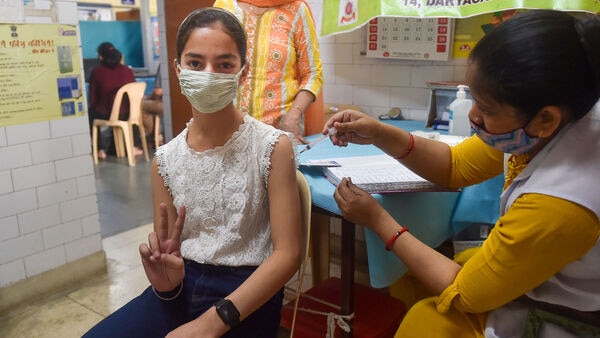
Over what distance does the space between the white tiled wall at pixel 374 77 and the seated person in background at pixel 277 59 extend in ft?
2.10

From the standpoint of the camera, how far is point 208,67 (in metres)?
1.27

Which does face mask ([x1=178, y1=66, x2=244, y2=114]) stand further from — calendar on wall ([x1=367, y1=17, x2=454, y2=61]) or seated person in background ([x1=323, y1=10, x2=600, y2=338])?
calendar on wall ([x1=367, y1=17, x2=454, y2=61])

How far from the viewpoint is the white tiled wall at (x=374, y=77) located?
2.49 metres

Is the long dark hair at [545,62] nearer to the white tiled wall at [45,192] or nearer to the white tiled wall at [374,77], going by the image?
the white tiled wall at [374,77]

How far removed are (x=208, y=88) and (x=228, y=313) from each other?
56 cm

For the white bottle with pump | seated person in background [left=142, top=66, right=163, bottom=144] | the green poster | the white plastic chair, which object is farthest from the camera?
seated person in background [left=142, top=66, right=163, bottom=144]

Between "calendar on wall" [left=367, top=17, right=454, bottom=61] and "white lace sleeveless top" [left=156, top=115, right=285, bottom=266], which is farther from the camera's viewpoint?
"calendar on wall" [left=367, top=17, right=454, bottom=61]

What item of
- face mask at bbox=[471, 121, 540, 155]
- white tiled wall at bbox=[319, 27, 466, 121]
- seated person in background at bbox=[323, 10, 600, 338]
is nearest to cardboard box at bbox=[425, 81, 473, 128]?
white tiled wall at bbox=[319, 27, 466, 121]

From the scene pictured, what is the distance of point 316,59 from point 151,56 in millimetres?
7384

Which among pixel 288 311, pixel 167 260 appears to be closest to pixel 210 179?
pixel 167 260

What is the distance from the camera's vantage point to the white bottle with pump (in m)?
1.99

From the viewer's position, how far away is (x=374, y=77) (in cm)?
267

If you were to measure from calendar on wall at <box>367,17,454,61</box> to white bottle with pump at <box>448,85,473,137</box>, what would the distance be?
45 centimetres

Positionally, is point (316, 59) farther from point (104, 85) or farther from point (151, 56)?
point (151, 56)
